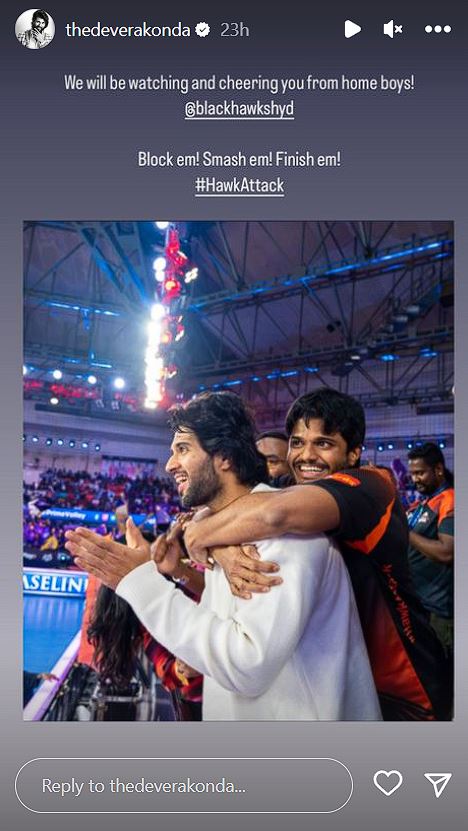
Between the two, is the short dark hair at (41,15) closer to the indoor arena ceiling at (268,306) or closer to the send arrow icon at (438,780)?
the indoor arena ceiling at (268,306)

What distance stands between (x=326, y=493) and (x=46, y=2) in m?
2.10

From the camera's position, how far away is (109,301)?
282cm

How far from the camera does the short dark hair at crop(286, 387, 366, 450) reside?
7.99 feet

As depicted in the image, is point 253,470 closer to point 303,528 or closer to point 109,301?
point 303,528

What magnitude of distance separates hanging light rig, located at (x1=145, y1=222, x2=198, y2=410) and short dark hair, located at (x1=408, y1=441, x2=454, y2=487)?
982 mm

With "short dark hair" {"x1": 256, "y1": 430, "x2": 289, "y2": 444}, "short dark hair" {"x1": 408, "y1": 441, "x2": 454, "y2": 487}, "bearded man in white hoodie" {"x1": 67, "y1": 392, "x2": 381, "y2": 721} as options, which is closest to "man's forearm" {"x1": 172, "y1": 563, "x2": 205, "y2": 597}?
"bearded man in white hoodie" {"x1": 67, "y1": 392, "x2": 381, "y2": 721}

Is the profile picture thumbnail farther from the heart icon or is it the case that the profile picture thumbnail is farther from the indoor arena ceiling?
the heart icon

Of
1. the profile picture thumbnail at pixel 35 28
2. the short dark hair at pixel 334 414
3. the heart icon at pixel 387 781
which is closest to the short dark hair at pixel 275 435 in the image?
the short dark hair at pixel 334 414

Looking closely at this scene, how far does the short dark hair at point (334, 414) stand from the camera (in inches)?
95.9

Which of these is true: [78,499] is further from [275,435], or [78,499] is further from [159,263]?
[159,263]

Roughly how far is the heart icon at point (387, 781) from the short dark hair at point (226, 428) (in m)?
1.19

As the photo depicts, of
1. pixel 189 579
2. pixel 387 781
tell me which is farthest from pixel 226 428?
pixel 387 781

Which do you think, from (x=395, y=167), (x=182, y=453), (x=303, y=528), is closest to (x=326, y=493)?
(x=303, y=528)

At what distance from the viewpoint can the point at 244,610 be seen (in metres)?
2.07
